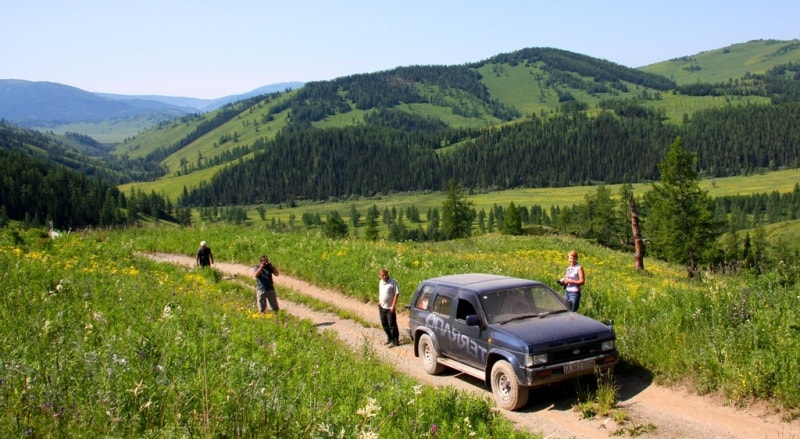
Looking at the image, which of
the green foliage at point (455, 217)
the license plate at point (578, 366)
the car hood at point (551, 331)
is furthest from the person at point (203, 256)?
the green foliage at point (455, 217)

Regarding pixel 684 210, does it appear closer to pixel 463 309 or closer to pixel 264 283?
pixel 264 283

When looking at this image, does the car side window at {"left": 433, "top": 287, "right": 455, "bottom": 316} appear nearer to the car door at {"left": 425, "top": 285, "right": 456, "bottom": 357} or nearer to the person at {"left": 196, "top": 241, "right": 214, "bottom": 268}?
the car door at {"left": 425, "top": 285, "right": 456, "bottom": 357}

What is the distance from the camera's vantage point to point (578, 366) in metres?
10.1

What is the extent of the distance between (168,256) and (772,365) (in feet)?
92.7

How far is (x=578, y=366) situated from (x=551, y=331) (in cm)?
74

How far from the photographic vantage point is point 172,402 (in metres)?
6.81

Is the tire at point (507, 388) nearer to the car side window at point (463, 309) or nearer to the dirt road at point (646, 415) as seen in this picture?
the dirt road at point (646, 415)

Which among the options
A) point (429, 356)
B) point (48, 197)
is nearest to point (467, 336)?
point (429, 356)

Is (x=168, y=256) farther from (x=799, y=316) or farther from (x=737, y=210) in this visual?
(x=737, y=210)

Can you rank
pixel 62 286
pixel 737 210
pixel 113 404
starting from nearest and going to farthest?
Result: pixel 113 404 → pixel 62 286 → pixel 737 210

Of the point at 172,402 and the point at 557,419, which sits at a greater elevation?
the point at 172,402

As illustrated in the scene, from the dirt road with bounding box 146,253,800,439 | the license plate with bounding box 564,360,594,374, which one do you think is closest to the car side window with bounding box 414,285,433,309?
the dirt road with bounding box 146,253,800,439

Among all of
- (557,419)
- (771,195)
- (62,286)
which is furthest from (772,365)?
(771,195)

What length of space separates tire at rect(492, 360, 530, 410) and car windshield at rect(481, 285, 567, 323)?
1.08 metres
